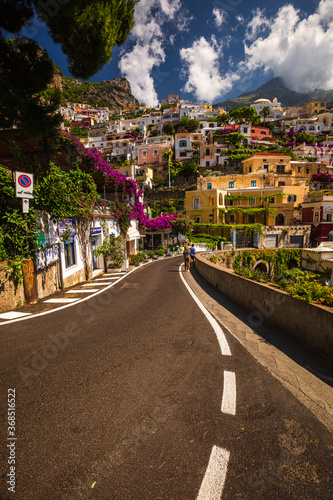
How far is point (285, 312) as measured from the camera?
5164 millimetres

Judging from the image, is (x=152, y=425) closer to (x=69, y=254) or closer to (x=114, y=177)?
(x=69, y=254)

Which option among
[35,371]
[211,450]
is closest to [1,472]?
[35,371]

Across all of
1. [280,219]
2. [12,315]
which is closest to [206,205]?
[280,219]

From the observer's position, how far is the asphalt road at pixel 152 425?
6.31ft

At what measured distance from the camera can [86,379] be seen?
3.33 metres

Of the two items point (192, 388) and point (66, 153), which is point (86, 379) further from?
point (66, 153)

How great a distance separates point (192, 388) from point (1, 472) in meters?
2.15

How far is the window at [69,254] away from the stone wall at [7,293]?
372cm

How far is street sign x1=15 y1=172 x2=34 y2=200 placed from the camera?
6435mm

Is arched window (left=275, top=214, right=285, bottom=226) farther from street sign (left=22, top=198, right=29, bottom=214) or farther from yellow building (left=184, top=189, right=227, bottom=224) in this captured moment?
street sign (left=22, top=198, right=29, bottom=214)

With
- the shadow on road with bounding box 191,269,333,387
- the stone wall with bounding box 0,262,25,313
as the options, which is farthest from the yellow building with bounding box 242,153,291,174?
the stone wall with bounding box 0,262,25,313

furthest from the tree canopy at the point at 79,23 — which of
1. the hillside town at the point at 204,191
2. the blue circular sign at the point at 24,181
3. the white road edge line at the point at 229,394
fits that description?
the white road edge line at the point at 229,394

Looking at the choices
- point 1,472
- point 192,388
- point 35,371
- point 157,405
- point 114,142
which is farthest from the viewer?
point 114,142

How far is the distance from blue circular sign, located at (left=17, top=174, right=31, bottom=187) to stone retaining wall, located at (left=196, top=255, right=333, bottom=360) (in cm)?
702
